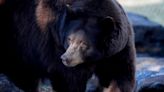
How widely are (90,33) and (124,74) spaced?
66 centimetres

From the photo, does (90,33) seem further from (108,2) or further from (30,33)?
(30,33)

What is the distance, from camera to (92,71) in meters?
6.23

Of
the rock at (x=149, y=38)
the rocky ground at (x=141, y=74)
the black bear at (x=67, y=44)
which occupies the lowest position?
the rock at (x=149, y=38)

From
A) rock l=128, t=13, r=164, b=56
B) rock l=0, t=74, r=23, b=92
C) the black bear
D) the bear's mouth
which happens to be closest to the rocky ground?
rock l=0, t=74, r=23, b=92

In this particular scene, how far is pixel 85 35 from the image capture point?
19.1 ft

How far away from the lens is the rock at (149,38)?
12.1 metres

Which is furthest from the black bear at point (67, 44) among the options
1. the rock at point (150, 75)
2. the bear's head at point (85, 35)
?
the rock at point (150, 75)

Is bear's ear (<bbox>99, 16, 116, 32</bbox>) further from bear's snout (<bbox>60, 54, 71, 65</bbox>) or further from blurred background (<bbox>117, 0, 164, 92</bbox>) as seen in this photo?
blurred background (<bbox>117, 0, 164, 92</bbox>)

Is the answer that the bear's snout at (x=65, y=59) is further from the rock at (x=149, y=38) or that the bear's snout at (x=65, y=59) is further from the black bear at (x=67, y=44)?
the rock at (x=149, y=38)

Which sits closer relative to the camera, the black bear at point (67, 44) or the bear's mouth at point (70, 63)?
the bear's mouth at point (70, 63)

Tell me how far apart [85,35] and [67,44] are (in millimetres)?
207

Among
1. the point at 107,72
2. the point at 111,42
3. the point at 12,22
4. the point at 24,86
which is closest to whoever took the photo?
the point at 111,42

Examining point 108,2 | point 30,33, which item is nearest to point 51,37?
point 30,33

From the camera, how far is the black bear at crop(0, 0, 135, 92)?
5.82m
